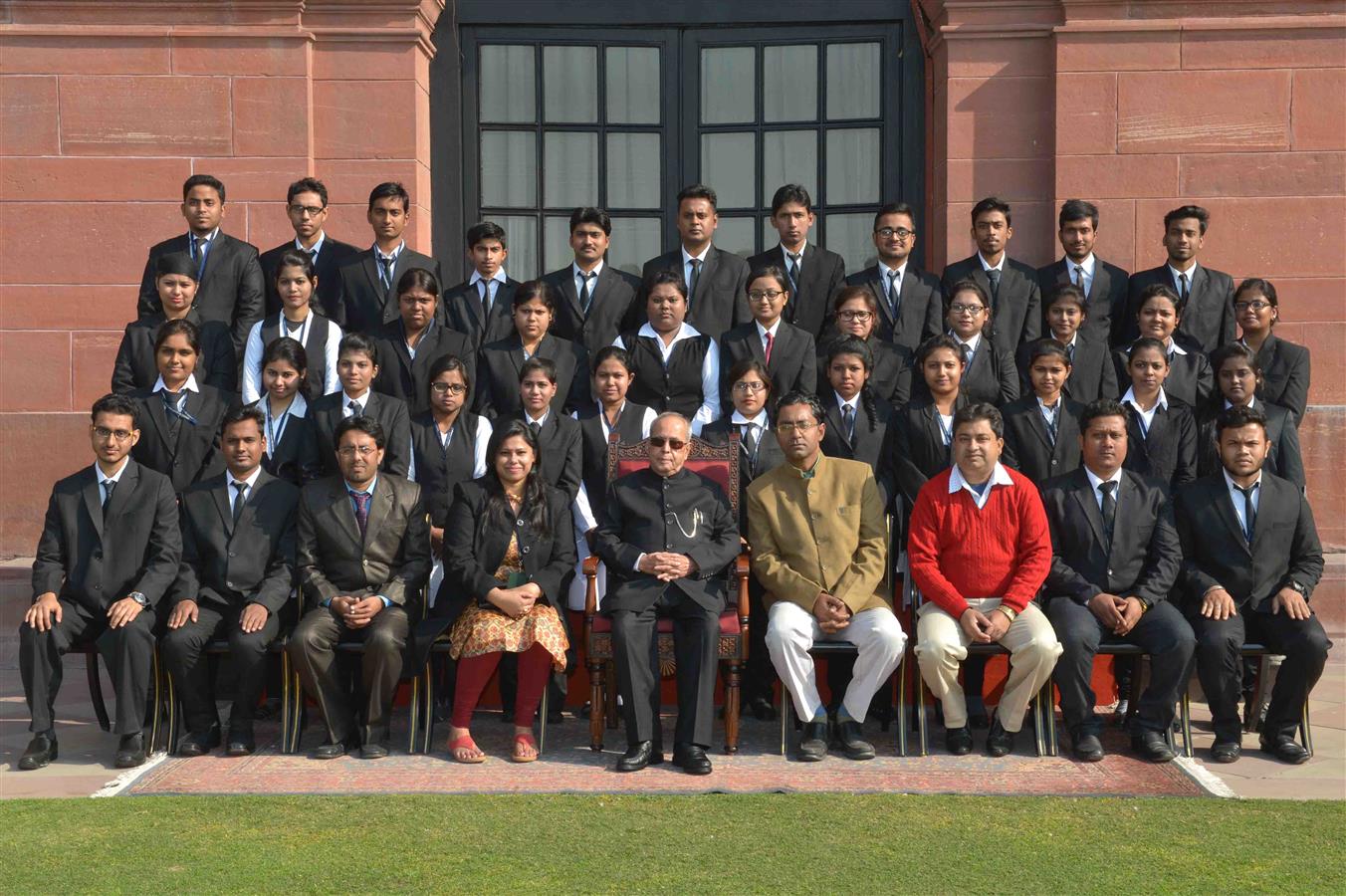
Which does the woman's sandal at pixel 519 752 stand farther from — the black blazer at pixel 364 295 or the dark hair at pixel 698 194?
the dark hair at pixel 698 194

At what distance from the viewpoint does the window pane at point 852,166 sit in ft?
33.3

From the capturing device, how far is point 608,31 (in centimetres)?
1012

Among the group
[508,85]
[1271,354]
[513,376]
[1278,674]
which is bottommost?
[1278,674]

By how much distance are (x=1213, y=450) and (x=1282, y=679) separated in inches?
47.6

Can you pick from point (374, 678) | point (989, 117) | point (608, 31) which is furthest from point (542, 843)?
point (608, 31)

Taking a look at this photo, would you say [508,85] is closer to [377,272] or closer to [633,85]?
[633,85]

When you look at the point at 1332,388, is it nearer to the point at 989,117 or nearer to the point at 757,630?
the point at 989,117

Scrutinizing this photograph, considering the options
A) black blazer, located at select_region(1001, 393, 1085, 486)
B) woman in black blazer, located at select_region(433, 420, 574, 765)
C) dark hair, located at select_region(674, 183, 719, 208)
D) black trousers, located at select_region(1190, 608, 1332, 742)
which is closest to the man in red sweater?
black blazer, located at select_region(1001, 393, 1085, 486)

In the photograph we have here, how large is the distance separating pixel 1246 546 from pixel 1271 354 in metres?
1.58

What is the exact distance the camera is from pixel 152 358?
24.1 feet

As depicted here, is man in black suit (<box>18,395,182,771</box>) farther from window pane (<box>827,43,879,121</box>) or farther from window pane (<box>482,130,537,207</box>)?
window pane (<box>827,43,879,121</box>)

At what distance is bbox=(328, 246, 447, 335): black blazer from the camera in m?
7.80

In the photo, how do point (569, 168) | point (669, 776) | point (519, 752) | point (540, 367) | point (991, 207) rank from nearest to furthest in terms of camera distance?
point (669, 776), point (519, 752), point (540, 367), point (991, 207), point (569, 168)

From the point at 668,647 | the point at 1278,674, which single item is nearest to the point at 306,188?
the point at 668,647
